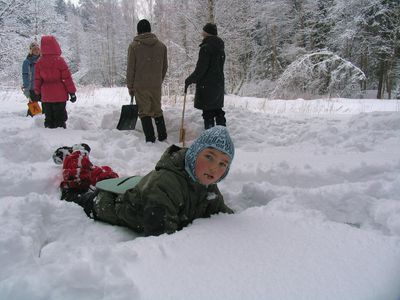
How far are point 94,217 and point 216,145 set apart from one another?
116 centimetres

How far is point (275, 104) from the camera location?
10109mm

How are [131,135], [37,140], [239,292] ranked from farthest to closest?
[131,135] → [37,140] → [239,292]

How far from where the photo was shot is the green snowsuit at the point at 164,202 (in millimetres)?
2068

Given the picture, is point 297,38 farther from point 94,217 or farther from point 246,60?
point 94,217

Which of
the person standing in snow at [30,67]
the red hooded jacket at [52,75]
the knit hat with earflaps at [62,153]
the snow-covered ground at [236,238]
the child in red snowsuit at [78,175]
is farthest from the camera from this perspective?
the person standing in snow at [30,67]

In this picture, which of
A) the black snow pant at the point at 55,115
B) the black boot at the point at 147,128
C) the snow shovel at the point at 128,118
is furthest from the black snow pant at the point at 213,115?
the black snow pant at the point at 55,115

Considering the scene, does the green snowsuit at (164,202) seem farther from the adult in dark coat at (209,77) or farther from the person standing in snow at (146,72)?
the adult in dark coat at (209,77)

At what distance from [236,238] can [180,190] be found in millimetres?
570

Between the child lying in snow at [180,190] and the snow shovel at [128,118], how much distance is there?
3.19 metres

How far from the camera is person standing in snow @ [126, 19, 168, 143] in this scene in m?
4.97

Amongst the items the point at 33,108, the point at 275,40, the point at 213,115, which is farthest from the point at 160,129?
the point at 275,40

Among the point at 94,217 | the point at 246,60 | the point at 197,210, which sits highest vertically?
the point at 246,60

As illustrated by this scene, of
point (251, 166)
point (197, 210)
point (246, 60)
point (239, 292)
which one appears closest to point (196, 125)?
point (251, 166)

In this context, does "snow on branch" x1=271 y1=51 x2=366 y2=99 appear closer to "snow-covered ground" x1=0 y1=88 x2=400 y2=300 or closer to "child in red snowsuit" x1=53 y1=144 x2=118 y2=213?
"snow-covered ground" x1=0 y1=88 x2=400 y2=300
